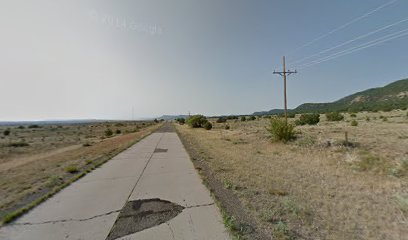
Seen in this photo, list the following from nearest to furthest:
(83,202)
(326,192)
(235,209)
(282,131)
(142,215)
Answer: (142,215) < (235,209) < (83,202) < (326,192) < (282,131)

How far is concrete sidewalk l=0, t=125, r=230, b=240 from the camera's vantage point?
157 inches

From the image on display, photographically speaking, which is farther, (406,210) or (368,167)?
(368,167)

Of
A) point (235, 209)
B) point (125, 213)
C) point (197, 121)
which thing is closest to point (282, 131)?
point (235, 209)

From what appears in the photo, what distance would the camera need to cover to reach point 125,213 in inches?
192

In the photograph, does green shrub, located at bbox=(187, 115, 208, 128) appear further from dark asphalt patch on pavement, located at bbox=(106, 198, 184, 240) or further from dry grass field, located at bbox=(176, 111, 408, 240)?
dark asphalt patch on pavement, located at bbox=(106, 198, 184, 240)

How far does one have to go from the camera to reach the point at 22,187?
25.5ft

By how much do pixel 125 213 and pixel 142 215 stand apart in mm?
427

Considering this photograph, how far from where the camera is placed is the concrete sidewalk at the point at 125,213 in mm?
4000

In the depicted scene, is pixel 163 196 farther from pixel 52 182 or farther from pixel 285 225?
pixel 52 182

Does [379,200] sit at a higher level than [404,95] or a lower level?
lower

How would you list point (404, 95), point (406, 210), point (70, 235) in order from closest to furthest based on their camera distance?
point (70, 235) → point (406, 210) → point (404, 95)

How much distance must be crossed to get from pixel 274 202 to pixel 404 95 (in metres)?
165

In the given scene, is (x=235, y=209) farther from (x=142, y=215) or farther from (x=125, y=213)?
(x=125, y=213)

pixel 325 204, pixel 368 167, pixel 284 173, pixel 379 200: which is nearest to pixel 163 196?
pixel 325 204
